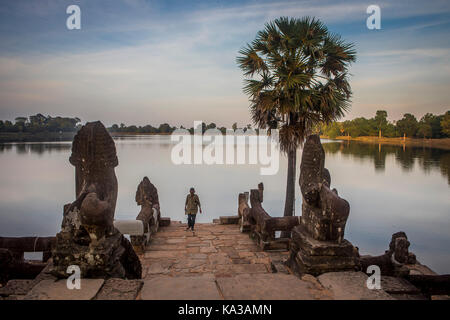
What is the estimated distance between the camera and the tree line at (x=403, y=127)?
59625mm

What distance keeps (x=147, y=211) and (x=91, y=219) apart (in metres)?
4.72

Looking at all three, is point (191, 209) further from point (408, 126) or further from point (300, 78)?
point (408, 126)

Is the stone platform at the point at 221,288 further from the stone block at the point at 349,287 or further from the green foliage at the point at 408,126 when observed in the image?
the green foliage at the point at 408,126

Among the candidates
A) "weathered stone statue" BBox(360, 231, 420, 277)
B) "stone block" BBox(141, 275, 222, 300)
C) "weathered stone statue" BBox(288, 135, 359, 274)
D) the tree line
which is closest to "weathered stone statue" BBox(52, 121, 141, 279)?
"stone block" BBox(141, 275, 222, 300)

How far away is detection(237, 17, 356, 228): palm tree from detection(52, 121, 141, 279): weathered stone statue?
240 inches

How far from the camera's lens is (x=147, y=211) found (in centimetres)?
745

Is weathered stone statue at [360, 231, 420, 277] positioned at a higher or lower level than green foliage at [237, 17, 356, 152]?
lower

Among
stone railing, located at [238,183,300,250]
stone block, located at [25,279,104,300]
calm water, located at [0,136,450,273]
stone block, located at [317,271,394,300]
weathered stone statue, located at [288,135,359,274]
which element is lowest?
calm water, located at [0,136,450,273]

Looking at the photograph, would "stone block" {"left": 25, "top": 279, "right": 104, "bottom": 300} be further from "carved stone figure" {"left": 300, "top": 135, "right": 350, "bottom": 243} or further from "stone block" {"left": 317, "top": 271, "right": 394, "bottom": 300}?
"carved stone figure" {"left": 300, "top": 135, "right": 350, "bottom": 243}

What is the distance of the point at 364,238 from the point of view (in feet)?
45.0

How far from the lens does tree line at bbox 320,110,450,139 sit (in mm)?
59625

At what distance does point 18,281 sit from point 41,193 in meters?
21.3
